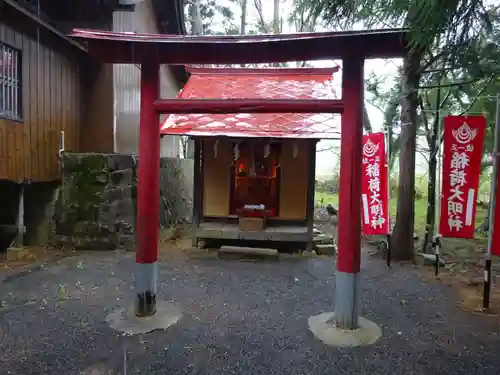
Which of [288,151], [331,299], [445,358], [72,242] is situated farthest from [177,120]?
[445,358]

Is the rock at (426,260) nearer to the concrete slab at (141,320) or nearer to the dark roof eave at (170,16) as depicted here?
the concrete slab at (141,320)

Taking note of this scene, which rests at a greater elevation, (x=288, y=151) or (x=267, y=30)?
(x=267, y=30)

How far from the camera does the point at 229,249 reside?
854 cm

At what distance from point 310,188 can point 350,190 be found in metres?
4.68

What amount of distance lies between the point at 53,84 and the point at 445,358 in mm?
9002

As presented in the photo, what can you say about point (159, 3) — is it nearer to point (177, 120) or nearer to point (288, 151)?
point (177, 120)

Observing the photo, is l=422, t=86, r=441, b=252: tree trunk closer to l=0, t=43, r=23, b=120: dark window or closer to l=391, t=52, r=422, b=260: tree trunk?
l=391, t=52, r=422, b=260: tree trunk

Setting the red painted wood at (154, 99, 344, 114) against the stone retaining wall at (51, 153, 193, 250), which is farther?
the stone retaining wall at (51, 153, 193, 250)

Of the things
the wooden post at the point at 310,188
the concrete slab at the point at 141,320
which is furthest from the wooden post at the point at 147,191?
the wooden post at the point at 310,188

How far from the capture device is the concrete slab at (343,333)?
173 inches

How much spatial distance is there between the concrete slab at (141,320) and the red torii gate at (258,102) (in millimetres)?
149

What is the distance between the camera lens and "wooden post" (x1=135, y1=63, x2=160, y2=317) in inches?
192

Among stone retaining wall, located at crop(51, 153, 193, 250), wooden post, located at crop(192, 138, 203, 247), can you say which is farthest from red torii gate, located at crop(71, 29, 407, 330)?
wooden post, located at crop(192, 138, 203, 247)

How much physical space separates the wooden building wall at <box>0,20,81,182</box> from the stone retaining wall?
0.55 m
